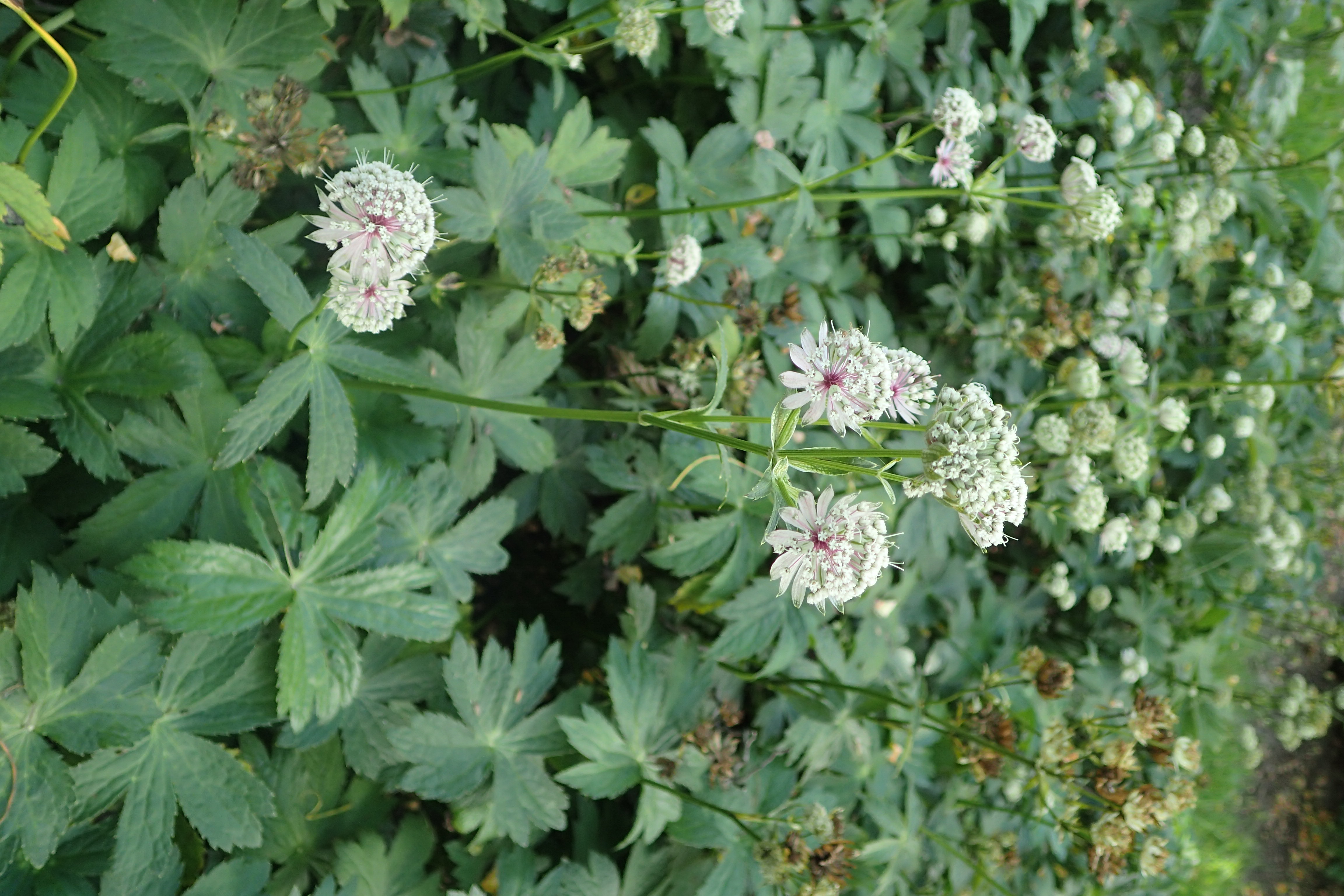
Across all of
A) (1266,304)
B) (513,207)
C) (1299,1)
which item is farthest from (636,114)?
(1299,1)

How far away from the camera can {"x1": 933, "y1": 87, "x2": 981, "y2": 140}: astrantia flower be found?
195 cm

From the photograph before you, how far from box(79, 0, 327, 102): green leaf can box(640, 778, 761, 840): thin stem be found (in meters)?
1.64

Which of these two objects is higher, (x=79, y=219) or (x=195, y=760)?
(x=79, y=219)

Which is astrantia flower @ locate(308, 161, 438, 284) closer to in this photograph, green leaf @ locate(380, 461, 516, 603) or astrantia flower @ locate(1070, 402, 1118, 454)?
green leaf @ locate(380, 461, 516, 603)

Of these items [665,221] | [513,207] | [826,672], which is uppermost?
[513,207]

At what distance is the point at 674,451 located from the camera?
2057mm

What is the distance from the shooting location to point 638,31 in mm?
1898

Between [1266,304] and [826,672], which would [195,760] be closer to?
[826,672]

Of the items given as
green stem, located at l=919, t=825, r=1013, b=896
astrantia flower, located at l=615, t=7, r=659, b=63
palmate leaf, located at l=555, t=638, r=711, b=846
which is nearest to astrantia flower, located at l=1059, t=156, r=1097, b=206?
astrantia flower, located at l=615, t=7, r=659, b=63

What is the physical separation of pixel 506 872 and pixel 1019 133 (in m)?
2.04

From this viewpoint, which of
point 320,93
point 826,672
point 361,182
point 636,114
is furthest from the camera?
point 636,114

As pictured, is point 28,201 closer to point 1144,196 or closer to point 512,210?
point 512,210

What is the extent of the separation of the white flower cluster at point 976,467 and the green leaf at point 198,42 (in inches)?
55.7

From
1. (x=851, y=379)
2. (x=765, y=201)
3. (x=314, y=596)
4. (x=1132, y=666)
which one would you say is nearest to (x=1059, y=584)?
(x=1132, y=666)
